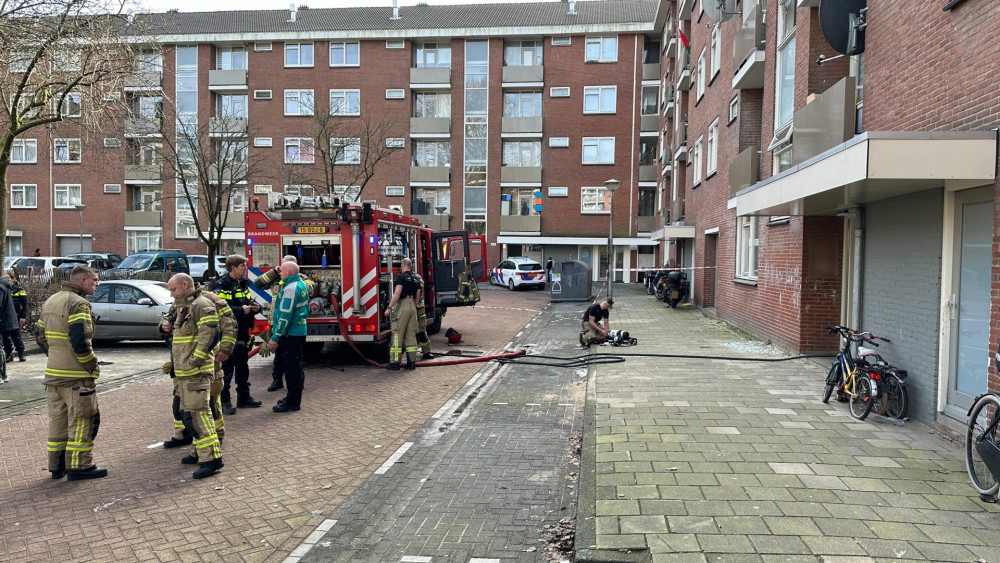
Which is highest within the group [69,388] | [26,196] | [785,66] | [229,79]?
[229,79]

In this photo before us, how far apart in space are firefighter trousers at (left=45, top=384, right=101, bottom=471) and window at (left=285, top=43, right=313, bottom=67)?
1492 inches

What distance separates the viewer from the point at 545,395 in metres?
8.74

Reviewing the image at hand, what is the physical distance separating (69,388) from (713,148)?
1730 centimetres

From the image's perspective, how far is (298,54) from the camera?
39.8 meters

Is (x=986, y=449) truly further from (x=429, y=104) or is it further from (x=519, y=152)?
(x=429, y=104)

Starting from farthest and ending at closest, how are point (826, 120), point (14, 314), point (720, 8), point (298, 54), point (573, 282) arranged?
point (298, 54), point (573, 282), point (720, 8), point (14, 314), point (826, 120)

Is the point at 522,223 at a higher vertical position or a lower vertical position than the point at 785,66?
lower

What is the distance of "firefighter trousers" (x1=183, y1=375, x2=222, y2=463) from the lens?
544 centimetres

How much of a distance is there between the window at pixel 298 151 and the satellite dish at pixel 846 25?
33164 mm

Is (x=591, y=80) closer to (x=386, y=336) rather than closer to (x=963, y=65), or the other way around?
(x=386, y=336)

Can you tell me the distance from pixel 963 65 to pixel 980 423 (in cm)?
316

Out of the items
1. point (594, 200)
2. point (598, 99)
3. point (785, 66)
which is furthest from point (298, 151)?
point (785, 66)

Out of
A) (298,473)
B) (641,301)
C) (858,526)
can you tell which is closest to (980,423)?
(858,526)

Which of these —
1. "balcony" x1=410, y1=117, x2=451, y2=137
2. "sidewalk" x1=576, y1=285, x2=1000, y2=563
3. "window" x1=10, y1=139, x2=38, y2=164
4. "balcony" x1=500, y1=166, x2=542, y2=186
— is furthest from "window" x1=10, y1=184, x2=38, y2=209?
"sidewalk" x1=576, y1=285, x2=1000, y2=563
